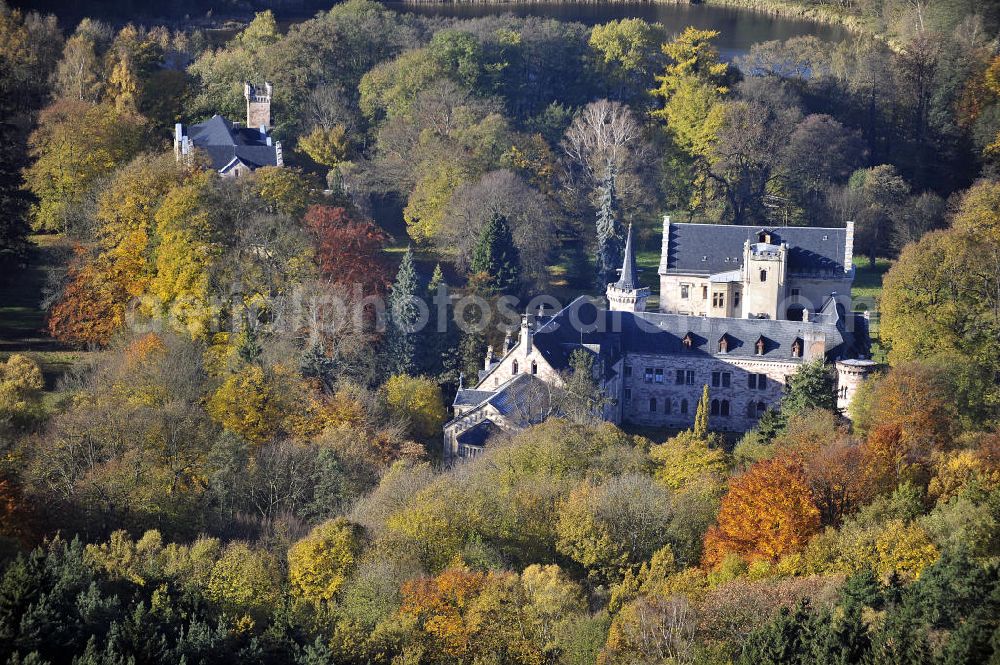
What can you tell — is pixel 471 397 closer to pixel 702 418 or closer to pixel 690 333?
pixel 702 418

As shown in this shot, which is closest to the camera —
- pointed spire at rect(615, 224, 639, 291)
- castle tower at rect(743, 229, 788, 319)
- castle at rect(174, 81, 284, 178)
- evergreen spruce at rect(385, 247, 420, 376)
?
evergreen spruce at rect(385, 247, 420, 376)

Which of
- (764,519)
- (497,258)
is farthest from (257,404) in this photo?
(764,519)

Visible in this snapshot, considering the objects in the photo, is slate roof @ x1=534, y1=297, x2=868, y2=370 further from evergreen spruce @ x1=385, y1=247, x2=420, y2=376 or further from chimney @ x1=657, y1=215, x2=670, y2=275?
chimney @ x1=657, y1=215, x2=670, y2=275

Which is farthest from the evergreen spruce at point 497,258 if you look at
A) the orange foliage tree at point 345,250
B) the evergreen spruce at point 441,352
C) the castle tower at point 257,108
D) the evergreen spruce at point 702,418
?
the castle tower at point 257,108

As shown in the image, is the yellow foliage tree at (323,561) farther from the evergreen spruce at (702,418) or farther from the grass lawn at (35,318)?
the grass lawn at (35,318)

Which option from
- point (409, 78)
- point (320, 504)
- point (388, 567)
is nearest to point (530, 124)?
point (409, 78)

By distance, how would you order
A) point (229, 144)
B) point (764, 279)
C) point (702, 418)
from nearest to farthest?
point (702, 418) → point (764, 279) → point (229, 144)

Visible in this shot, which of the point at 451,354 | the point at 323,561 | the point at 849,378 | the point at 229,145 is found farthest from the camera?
the point at 229,145

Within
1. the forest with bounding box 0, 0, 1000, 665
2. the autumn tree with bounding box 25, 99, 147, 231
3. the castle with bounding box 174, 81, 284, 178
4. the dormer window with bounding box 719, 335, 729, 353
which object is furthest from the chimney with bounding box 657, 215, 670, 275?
the autumn tree with bounding box 25, 99, 147, 231
